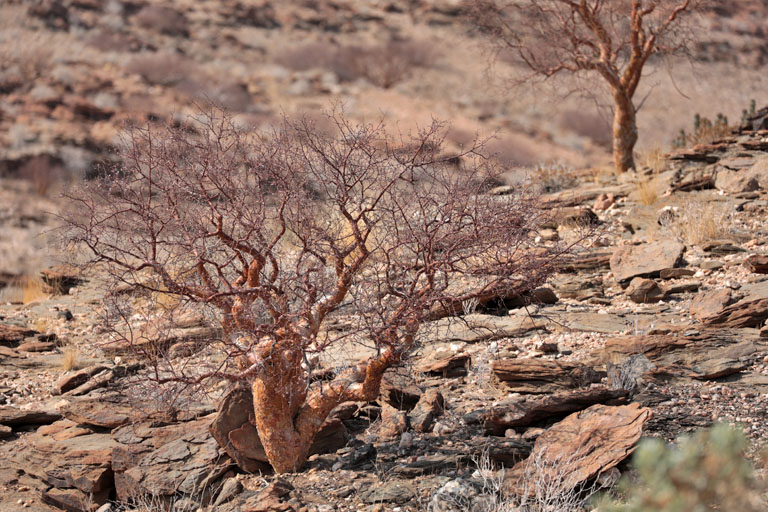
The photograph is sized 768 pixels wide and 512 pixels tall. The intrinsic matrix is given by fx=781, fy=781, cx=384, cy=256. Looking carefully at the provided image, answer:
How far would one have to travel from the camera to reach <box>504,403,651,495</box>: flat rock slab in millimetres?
4703

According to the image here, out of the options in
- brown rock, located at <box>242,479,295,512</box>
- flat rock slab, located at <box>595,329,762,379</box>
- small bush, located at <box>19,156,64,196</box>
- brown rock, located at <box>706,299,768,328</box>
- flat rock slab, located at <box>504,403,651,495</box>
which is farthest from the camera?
small bush, located at <box>19,156,64,196</box>

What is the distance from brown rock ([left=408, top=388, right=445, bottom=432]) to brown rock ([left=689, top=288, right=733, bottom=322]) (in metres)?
2.86

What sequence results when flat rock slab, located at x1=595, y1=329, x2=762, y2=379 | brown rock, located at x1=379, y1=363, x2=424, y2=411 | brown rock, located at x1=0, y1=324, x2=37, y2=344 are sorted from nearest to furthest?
flat rock slab, located at x1=595, y1=329, x2=762, y2=379
brown rock, located at x1=379, y1=363, x2=424, y2=411
brown rock, located at x1=0, y1=324, x2=37, y2=344

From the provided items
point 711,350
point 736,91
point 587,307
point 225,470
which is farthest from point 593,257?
point 736,91

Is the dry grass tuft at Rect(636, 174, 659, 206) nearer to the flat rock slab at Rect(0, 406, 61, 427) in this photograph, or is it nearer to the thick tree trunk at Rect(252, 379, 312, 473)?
the thick tree trunk at Rect(252, 379, 312, 473)

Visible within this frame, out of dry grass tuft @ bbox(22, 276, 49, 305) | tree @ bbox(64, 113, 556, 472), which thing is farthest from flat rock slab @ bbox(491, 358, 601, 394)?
dry grass tuft @ bbox(22, 276, 49, 305)

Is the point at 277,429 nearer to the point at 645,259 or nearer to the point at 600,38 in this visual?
the point at 645,259

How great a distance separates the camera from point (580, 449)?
493cm

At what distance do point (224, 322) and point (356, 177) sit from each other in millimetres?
1455

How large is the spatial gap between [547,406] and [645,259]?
4.36 metres

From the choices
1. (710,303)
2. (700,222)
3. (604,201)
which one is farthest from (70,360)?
(604,201)

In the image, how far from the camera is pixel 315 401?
18.9 feet

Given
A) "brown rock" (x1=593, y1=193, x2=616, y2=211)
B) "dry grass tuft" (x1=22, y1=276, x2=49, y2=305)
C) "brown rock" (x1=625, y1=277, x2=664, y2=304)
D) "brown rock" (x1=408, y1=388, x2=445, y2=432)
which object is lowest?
"dry grass tuft" (x1=22, y1=276, x2=49, y2=305)

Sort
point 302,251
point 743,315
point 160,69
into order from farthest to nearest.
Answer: point 160,69 → point 743,315 → point 302,251
